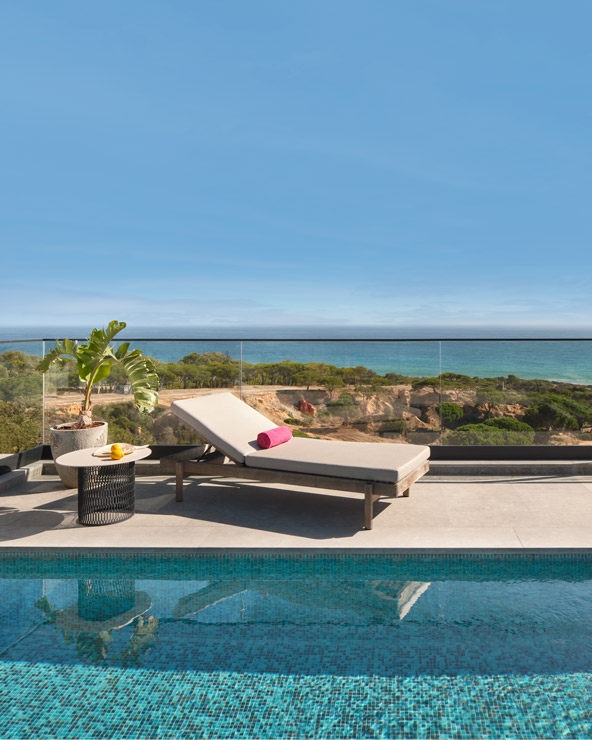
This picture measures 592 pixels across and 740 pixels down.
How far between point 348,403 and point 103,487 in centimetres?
298

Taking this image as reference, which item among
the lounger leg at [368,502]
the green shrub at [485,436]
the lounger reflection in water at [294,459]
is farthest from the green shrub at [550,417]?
the lounger leg at [368,502]

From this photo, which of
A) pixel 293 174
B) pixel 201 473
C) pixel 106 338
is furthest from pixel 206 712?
pixel 293 174

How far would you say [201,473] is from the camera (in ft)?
15.8

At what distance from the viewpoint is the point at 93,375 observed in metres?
5.54

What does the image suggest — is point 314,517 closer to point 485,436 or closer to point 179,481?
point 179,481

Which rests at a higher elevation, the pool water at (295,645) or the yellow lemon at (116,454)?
the yellow lemon at (116,454)

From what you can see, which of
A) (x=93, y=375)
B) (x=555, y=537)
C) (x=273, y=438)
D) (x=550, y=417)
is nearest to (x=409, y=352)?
(x=550, y=417)

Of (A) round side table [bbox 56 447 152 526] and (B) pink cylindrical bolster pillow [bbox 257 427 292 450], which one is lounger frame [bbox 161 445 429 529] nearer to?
(B) pink cylindrical bolster pillow [bbox 257 427 292 450]

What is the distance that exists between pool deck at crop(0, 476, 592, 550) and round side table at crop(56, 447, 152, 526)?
0.11 m

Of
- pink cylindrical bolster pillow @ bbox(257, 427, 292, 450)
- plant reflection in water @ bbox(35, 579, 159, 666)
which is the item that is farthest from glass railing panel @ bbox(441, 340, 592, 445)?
plant reflection in water @ bbox(35, 579, 159, 666)

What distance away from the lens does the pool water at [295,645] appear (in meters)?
2.25

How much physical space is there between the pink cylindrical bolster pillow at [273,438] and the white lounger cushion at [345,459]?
49 millimetres

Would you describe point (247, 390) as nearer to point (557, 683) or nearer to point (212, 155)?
point (557, 683)

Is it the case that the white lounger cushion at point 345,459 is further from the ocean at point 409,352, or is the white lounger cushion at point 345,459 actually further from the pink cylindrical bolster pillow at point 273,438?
the ocean at point 409,352
